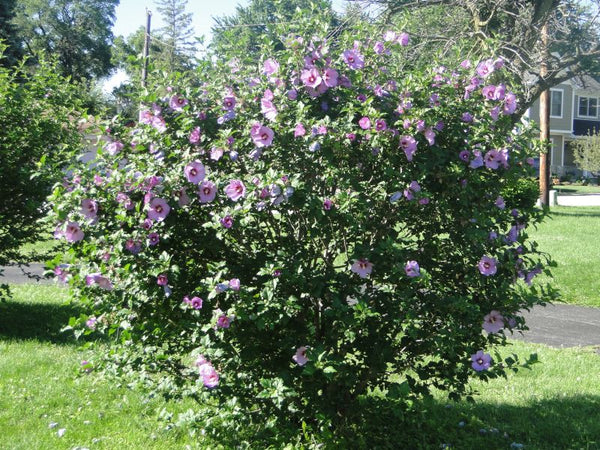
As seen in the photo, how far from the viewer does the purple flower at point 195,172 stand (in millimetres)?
3271

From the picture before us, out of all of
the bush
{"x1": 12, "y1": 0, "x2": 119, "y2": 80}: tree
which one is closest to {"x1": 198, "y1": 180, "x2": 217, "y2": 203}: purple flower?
the bush

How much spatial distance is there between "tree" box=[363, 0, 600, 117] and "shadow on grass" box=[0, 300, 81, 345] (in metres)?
Result: 6.06

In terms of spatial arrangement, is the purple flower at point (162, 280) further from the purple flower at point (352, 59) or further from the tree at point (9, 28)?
the tree at point (9, 28)

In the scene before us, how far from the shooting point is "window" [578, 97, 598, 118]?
145 feet

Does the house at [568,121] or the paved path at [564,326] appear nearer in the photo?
the paved path at [564,326]

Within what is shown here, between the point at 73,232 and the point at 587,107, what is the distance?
46.0 m

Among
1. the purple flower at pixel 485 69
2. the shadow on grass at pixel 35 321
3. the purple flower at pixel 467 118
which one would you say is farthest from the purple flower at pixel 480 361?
the shadow on grass at pixel 35 321

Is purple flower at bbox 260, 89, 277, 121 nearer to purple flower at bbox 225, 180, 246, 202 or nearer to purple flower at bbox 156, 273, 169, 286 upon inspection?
purple flower at bbox 225, 180, 246, 202

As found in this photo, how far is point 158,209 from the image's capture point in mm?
3287

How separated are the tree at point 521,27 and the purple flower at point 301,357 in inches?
289

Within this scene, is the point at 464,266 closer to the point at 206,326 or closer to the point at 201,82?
the point at 206,326

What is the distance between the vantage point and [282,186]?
10.3 feet

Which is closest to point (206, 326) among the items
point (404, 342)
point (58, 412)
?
point (404, 342)

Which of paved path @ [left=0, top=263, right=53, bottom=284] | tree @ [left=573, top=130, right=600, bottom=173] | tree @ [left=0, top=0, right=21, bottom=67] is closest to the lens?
paved path @ [left=0, top=263, right=53, bottom=284]
